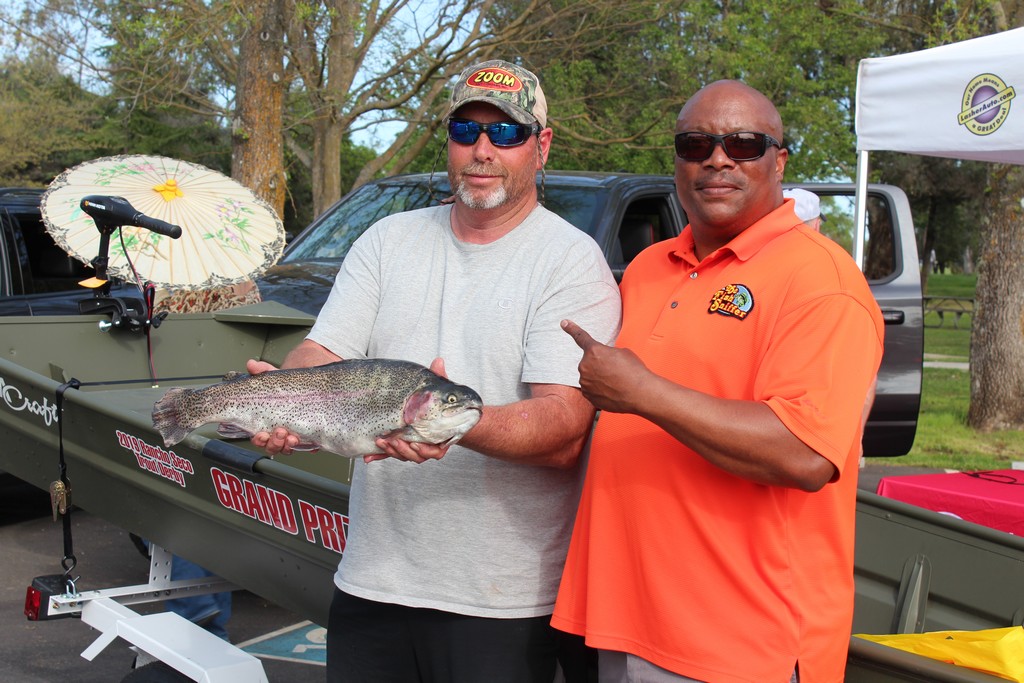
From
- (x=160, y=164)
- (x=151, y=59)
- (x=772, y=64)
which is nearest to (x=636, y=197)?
(x=160, y=164)

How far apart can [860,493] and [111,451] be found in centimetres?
288

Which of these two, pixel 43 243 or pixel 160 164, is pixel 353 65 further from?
pixel 160 164

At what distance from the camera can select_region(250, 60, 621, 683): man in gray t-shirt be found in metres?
2.29

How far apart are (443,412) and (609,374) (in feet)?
1.07

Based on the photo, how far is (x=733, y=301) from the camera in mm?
2049

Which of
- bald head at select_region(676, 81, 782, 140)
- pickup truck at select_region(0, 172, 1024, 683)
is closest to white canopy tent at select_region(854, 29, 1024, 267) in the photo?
pickup truck at select_region(0, 172, 1024, 683)

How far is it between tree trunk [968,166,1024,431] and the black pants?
10.0m

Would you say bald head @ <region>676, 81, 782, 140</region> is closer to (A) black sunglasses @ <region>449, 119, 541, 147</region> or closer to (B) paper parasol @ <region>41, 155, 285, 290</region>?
(A) black sunglasses @ <region>449, 119, 541, 147</region>

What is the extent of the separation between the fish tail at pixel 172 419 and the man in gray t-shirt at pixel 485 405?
0.18 metres

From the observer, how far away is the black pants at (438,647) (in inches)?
91.6

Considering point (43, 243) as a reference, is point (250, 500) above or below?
below

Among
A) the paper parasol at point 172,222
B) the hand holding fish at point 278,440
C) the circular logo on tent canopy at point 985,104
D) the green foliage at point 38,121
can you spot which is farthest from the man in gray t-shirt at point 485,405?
the green foliage at point 38,121

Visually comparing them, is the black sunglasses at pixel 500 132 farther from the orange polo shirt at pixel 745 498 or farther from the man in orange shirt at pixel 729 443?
the orange polo shirt at pixel 745 498

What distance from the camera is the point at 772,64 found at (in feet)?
64.4
